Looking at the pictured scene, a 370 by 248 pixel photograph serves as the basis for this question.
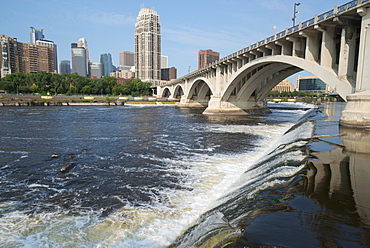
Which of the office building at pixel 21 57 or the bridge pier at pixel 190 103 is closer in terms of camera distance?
the bridge pier at pixel 190 103

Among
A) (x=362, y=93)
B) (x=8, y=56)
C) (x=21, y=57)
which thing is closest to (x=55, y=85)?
(x=8, y=56)

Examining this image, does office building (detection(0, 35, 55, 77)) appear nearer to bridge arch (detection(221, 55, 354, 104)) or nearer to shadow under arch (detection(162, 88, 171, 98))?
shadow under arch (detection(162, 88, 171, 98))

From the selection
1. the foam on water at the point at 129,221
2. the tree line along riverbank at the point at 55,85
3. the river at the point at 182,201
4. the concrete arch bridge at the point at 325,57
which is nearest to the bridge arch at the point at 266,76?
the concrete arch bridge at the point at 325,57

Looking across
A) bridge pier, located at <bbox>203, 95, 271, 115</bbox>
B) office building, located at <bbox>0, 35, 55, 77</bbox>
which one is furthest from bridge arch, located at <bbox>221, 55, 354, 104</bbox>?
office building, located at <bbox>0, 35, 55, 77</bbox>

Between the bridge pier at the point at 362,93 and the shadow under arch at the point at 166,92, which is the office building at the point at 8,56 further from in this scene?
the bridge pier at the point at 362,93

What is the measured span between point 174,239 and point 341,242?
3.80 metres

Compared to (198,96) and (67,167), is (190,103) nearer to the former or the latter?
(198,96)

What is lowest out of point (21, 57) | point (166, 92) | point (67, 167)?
point (67, 167)

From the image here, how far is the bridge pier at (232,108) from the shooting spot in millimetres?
47344

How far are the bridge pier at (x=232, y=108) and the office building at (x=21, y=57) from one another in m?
167

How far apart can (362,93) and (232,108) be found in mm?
31153

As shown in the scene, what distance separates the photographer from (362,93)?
17.1 m

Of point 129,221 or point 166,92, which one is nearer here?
point 129,221

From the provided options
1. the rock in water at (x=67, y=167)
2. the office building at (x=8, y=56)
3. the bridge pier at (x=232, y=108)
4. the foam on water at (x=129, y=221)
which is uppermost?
the office building at (x=8, y=56)
